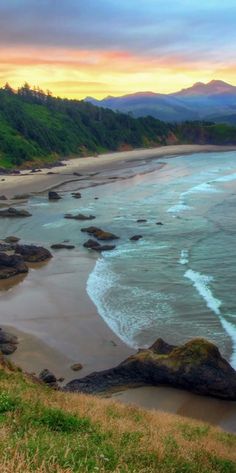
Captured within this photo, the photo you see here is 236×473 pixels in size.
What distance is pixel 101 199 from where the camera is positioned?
74.1 metres

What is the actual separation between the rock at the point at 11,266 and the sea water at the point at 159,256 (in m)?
4.86

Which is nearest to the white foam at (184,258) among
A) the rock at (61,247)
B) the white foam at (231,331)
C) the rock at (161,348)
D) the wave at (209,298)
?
the wave at (209,298)

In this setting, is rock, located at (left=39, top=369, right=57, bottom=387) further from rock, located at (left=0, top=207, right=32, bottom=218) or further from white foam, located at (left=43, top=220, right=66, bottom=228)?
rock, located at (left=0, top=207, right=32, bottom=218)

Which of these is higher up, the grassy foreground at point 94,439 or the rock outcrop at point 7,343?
the grassy foreground at point 94,439

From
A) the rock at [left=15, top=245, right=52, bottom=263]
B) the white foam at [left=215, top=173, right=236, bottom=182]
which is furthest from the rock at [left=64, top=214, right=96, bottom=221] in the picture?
the white foam at [left=215, top=173, right=236, bottom=182]

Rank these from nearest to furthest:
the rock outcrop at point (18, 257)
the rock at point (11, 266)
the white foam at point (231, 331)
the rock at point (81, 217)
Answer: the white foam at point (231, 331) → the rock at point (11, 266) → the rock outcrop at point (18, 257) → the rock at point (81, 217)

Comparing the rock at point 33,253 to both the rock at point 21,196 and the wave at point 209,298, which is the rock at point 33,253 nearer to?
the wave at point 209,298

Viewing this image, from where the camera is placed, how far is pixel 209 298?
30.3 meters

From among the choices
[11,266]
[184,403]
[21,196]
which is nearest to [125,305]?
[184,403]

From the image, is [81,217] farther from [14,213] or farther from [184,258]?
[184,258]

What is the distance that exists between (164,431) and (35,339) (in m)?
13.1

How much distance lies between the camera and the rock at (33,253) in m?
39.7

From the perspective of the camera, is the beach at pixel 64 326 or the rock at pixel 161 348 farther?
the rock at pixel 161 348

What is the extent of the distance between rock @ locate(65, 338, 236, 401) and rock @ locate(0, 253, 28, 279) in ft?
53.8
